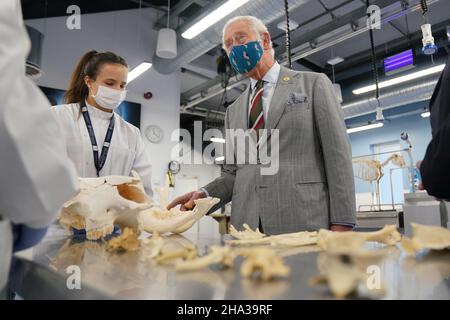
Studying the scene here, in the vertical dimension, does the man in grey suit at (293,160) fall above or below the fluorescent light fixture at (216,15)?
below

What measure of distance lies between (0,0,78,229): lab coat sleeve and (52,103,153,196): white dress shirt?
1225mm

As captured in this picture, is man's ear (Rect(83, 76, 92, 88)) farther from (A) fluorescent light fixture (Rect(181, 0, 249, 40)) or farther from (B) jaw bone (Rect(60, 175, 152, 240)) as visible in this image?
(A) fluorescent light fixture (Rect(181, 0, 249, 40))

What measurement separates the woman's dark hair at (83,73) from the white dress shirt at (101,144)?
13 cm

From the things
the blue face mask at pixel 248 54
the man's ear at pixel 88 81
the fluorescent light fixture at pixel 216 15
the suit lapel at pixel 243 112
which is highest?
the fluorescent light fixture at pixel 216 15

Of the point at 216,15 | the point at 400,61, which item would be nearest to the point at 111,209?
the point at 216,15

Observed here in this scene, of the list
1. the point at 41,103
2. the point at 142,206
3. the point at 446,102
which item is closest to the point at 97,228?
the point at 142,206

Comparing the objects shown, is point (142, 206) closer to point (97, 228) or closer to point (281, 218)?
point (97, 228)

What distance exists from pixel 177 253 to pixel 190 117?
11943 mm

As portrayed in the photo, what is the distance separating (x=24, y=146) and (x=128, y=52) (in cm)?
704

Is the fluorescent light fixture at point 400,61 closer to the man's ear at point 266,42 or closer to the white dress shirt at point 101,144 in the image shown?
the man's ear at point 266,42

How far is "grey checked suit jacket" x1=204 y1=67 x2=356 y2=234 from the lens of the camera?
5.44 ft

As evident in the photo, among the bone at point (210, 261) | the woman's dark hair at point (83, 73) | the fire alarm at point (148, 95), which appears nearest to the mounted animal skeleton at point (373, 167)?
the fire alarm at point (148, 95)

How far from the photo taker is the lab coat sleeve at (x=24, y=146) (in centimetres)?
51

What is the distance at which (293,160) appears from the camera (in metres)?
1.73
